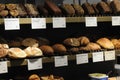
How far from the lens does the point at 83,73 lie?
8.67ft

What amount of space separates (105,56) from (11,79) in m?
0.83

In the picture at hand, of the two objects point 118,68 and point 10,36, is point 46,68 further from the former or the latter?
point 118,68

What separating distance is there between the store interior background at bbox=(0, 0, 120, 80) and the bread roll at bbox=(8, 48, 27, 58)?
302 millimetres

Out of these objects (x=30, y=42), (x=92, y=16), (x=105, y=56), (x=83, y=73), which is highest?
(x=92, y=16)

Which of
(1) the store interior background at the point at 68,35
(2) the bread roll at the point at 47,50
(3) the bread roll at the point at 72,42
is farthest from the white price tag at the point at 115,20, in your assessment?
(2) the bread roll at the point at 47,50

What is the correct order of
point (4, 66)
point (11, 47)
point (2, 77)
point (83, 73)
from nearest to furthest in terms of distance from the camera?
Result: 1. point (4, 66)
2. point (11, 47)
3. point (2, 77)
4. point (83, 73)

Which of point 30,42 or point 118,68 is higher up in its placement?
point 30,42

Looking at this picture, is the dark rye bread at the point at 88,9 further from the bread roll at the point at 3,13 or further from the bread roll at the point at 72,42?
the bread roll at the point at 3,13

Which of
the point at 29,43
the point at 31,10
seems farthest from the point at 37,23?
the point at 29,43

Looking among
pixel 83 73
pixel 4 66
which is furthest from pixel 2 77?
pixel 83 73

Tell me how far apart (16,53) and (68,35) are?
797mm

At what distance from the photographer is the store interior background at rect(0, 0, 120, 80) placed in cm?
221

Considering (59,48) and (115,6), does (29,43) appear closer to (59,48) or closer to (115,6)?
(59,48)

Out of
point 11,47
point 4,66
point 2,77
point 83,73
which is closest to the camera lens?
point 4,66
